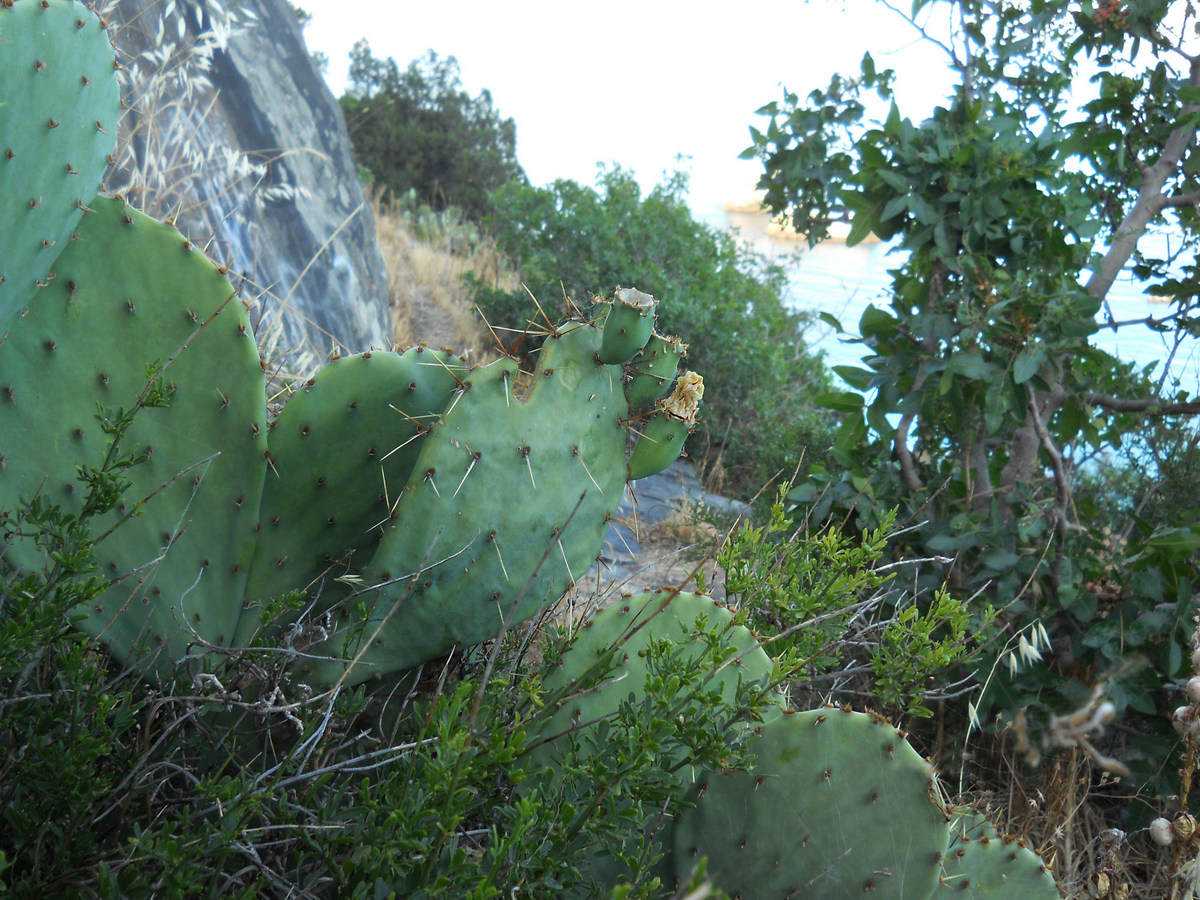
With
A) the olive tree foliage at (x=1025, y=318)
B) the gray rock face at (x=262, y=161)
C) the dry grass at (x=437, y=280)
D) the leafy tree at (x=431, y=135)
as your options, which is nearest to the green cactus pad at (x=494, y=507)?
the olive tree foliage at (x=1025, y=318)

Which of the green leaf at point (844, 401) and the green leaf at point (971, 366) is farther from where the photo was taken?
the green leaf at point (844, 401)

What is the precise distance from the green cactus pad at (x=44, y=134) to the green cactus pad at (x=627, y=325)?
0.76 meters

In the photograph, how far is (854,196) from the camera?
2285 mm

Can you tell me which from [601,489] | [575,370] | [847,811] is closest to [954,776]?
[847,811]

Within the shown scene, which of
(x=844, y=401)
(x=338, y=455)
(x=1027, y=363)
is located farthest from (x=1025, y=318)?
(x=338, y=455)

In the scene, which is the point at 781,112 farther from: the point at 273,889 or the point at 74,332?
the point at 273,889

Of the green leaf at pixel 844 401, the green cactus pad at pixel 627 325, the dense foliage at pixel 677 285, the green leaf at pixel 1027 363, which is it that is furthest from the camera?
the dense foliage at pixel 677 285

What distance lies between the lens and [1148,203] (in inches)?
90.0

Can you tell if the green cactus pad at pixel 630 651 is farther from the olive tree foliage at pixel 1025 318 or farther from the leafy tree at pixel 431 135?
the leafy tree at pixel 431 135

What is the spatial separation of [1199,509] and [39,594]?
102 inches

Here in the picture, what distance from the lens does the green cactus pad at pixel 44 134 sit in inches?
43.1

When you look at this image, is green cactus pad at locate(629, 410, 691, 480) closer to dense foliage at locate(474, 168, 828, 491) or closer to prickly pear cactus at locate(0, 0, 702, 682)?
prickly pear cactus at locate(0, 0, 702, 682)

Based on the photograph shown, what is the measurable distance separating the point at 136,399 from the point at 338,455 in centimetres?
27

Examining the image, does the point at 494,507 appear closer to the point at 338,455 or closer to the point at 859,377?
the point at 338,455
